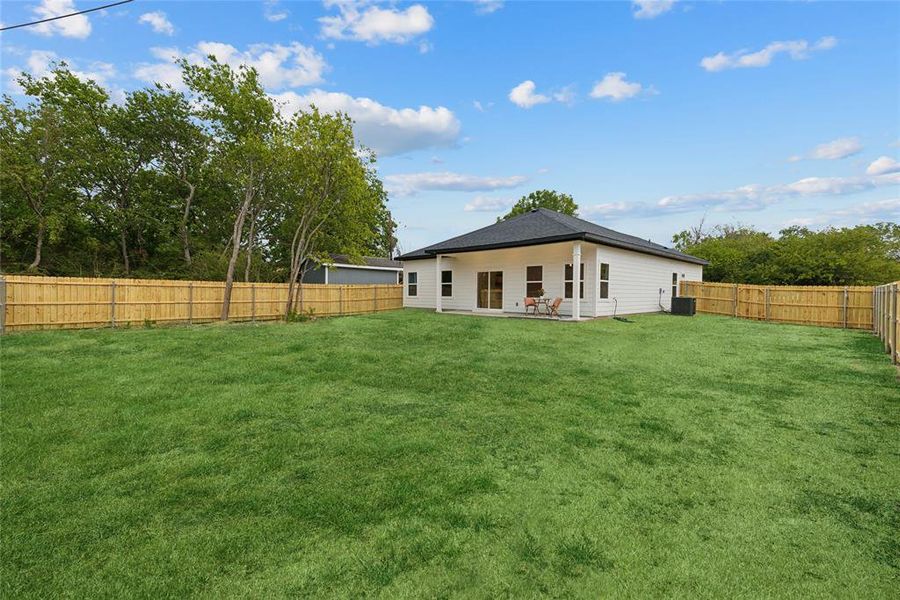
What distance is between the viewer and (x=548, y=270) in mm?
15445

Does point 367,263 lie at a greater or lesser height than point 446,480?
greater

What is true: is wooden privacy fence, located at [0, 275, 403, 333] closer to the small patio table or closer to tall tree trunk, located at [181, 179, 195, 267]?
the small patio table

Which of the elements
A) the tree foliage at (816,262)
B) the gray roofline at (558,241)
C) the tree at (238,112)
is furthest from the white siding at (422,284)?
the tree foliage at (816,262)

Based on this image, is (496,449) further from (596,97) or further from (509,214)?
(509,214)

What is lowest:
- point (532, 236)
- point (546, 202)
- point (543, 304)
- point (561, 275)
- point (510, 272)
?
point (543, 304)

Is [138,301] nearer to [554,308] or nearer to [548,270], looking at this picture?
[554,308]

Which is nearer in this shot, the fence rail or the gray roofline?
the fence rail

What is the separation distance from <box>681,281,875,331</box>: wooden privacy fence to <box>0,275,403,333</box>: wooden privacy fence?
52.6 feet

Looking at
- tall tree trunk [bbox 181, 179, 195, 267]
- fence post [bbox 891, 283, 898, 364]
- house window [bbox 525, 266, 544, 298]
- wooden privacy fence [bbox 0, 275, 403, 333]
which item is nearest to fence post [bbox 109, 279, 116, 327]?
wooden privacy fence [bbox 0, 275, 403, 333]

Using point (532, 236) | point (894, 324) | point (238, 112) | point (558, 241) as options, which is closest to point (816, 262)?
point (558, 241)

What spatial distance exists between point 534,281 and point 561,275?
3.84 ft

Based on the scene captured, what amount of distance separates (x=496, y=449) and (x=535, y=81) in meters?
13.9

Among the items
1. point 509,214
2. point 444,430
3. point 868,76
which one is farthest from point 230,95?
point 509,214

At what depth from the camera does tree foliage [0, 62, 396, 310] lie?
1498 cm
